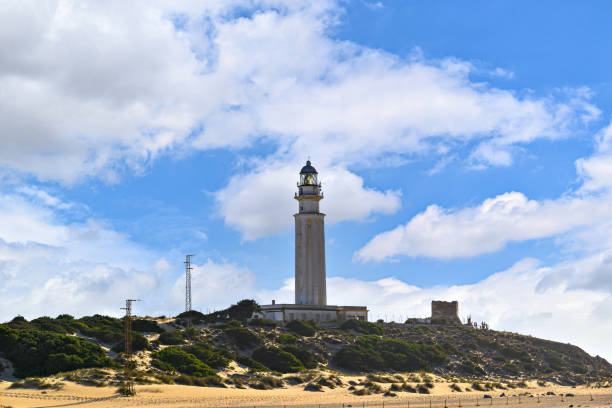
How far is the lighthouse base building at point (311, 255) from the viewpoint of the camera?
3086 inches

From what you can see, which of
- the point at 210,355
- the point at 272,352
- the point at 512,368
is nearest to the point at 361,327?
the point at 512,368

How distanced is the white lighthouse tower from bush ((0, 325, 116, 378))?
110ft

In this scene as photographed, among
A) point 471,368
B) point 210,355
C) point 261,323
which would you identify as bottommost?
point 471,368

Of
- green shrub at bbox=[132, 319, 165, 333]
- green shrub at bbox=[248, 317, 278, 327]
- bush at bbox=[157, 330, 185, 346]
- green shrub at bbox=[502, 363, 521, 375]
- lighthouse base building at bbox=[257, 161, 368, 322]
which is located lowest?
green shrub at bbox=[502, 363, 521, 375]

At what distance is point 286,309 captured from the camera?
7438 cm

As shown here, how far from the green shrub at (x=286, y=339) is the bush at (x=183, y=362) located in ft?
39.2

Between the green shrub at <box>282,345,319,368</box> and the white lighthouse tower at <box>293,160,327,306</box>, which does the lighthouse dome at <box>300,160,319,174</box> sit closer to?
the white lighthouse tower at <box>293,160,327,306</box>

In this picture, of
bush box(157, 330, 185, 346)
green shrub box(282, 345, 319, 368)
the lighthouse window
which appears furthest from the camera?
the lighthouse window

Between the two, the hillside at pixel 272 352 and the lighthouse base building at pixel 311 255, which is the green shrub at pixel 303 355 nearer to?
the hillside at pixel 272 352

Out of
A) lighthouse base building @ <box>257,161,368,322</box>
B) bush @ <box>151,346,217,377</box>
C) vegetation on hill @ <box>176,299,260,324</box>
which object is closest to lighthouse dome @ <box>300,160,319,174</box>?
lighthouse base building @ <box>257,161,368,322</box>

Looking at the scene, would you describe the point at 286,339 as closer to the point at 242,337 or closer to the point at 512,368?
the point at 242,337

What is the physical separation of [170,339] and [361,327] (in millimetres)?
23111

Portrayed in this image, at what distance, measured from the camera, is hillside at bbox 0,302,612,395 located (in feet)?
149

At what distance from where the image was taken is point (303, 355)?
57.2 meters
